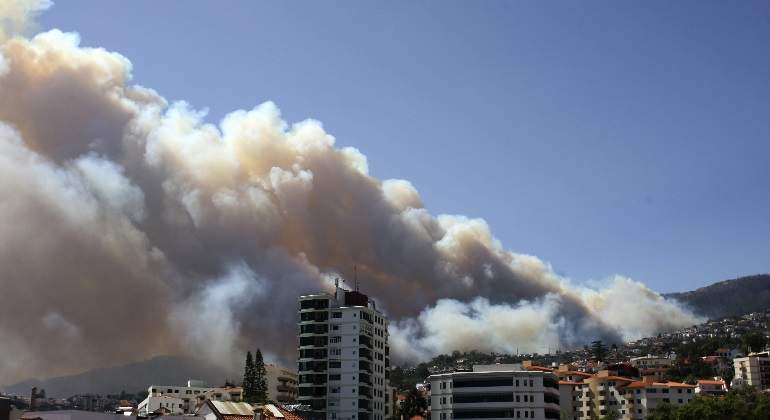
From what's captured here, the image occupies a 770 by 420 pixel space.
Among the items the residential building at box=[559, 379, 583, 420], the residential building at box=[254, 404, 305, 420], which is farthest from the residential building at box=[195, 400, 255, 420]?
the residential building at box=[559, 379, 583, 420]

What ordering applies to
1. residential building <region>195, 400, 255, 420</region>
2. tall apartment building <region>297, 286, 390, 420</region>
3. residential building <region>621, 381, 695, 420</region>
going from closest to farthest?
residential building <region>195, 400, 255, 420</region>, tall apartment building <region>297, 286, 390, 420</region>, residential building <region>621, 381, 695, 420</region>

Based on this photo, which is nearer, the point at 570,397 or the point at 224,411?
the point at 224,411

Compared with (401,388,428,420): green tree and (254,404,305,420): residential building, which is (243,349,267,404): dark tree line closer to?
(401,388,428,420): green tree

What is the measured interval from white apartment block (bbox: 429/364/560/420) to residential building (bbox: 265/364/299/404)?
50.3 m

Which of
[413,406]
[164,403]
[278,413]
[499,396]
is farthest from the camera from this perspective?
[164,403]

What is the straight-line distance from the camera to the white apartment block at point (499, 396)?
140 m

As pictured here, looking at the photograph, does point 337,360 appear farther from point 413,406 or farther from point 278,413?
point 278,413

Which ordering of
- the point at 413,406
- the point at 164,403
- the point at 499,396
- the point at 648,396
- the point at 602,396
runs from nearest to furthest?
the point at 499,396 < the point at 413,406 < the point at 648,396 < the point at 164,403 < the point at 602,396

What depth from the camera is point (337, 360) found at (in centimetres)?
15050

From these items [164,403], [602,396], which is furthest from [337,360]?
[602,396]

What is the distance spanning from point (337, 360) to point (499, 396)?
2760cm

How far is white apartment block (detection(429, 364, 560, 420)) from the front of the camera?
140 m

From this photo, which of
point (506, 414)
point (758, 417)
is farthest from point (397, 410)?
point (758, 417)

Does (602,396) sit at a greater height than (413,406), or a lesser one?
greater
